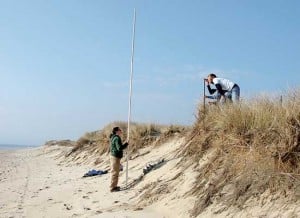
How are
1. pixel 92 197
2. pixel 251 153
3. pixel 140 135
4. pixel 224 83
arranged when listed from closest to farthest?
pixel 251 153, pixel 92 197, pixel 224 83, pixel 140 135

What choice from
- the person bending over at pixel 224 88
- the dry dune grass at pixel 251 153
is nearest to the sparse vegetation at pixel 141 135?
the person bending over at pixel 224 88

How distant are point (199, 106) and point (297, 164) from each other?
183 inches

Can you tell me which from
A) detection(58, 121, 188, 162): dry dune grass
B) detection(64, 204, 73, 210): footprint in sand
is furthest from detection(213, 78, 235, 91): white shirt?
detection(64, 204, 73, 210): footprint in sand

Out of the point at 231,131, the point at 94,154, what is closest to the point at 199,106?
the point at 231,131

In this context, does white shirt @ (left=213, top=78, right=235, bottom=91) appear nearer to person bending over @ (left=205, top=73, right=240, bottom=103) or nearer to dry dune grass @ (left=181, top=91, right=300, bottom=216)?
person bending over @ (left=205, top=73, right=240, bottom=103)

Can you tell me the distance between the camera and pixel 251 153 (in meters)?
7.95

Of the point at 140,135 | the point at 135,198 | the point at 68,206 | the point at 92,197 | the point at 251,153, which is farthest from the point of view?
the point at 140,135

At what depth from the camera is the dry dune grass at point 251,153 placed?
23.1 feet

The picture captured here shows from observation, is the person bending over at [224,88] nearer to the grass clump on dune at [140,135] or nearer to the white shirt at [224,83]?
the white shirt at [224,83]

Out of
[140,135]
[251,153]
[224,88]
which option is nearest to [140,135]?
[140,135]

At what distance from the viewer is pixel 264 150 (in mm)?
7750

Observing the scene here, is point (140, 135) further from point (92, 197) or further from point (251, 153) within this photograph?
point (251, 153)

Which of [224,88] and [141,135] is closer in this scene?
[224,88]

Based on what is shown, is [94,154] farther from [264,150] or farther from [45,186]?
[264,150]
